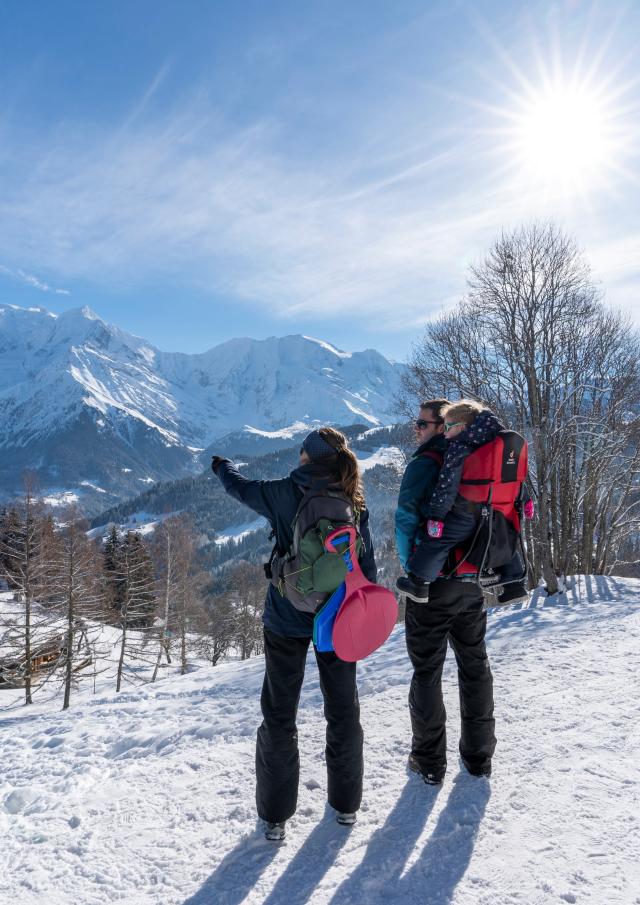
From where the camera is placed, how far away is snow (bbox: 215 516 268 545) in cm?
15600

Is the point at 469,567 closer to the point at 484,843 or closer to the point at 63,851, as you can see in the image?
the point at 484,843

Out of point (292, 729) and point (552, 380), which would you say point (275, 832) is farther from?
point (552, 380)

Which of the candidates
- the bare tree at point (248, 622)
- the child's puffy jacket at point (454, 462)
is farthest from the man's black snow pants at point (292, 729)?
the bare tree at point (248, 622)

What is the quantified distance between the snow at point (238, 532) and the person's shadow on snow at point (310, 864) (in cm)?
15215

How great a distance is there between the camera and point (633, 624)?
24.0 ft

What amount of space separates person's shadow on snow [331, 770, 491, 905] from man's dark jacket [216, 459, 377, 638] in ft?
4.03

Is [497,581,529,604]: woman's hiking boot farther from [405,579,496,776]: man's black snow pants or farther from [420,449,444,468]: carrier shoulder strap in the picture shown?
[420,449,444,468]: carrier shoulder strap

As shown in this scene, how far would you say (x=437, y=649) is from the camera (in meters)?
3.21

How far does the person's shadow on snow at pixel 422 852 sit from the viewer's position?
2.43 m

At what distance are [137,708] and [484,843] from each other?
5.25 metres

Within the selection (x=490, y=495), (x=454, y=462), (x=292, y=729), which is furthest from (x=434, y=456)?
(x=292, y=729)

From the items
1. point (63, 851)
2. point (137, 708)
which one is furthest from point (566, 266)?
point (63, 851)

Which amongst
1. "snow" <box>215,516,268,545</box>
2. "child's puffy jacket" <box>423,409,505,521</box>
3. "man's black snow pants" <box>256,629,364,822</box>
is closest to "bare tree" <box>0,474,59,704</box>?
"man's black snow pants" <box>256,629,364,822</box>

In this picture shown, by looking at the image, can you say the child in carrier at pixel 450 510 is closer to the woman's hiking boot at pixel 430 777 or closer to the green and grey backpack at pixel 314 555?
the green and grey backpack at pixel 314 555
